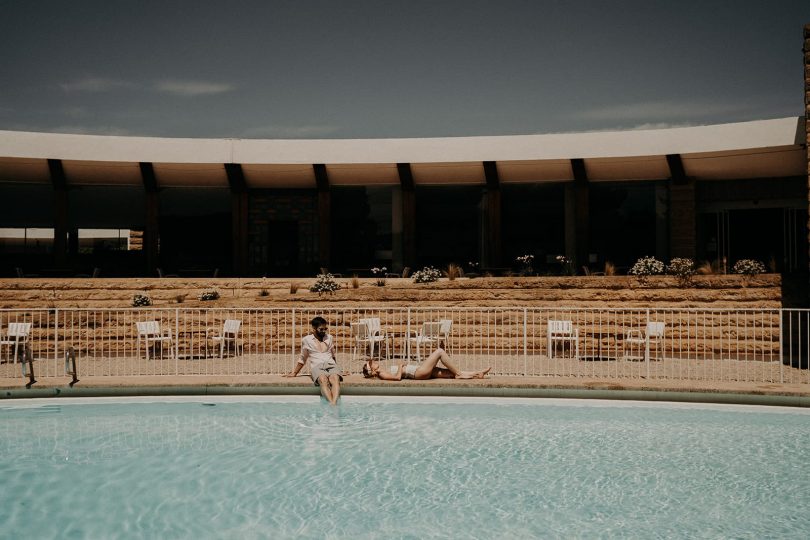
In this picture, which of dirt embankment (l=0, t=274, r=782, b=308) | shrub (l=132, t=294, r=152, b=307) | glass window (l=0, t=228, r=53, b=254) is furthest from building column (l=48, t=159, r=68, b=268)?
shrub (l=132, t=294, r=152, b=307)


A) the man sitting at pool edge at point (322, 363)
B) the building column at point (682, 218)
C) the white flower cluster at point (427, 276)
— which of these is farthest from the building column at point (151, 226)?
the building column at point (682, 218)

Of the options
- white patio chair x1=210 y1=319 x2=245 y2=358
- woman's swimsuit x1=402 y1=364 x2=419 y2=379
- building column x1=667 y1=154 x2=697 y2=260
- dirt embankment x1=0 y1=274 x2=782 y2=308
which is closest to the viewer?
woman's swimsuit x1=402 y1=364 x2=419 y2=379

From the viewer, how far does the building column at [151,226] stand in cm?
2217

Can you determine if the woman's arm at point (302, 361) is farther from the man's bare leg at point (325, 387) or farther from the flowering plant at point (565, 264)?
the flowering plant at point (565, 264)

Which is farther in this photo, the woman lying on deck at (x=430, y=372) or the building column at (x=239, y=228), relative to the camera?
the building column at (x=239, y=228)

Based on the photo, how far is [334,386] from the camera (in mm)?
9781

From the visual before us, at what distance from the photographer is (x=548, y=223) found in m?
22.2

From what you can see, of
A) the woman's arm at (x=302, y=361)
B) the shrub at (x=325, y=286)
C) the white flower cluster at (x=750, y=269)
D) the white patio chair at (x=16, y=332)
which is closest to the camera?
the woman's arm at (x=302, y=361)

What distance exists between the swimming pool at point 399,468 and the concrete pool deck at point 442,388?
227mm

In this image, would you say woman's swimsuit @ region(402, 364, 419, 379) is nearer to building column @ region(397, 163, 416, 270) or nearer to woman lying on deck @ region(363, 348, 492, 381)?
woman lying on deck @ region(363, 348, 492, 381)

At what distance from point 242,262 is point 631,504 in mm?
18480

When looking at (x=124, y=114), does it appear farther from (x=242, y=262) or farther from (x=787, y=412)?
(x=787, y=412)

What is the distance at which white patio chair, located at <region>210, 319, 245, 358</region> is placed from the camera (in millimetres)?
12995

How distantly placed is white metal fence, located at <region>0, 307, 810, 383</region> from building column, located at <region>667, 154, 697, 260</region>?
7285 millimetres
